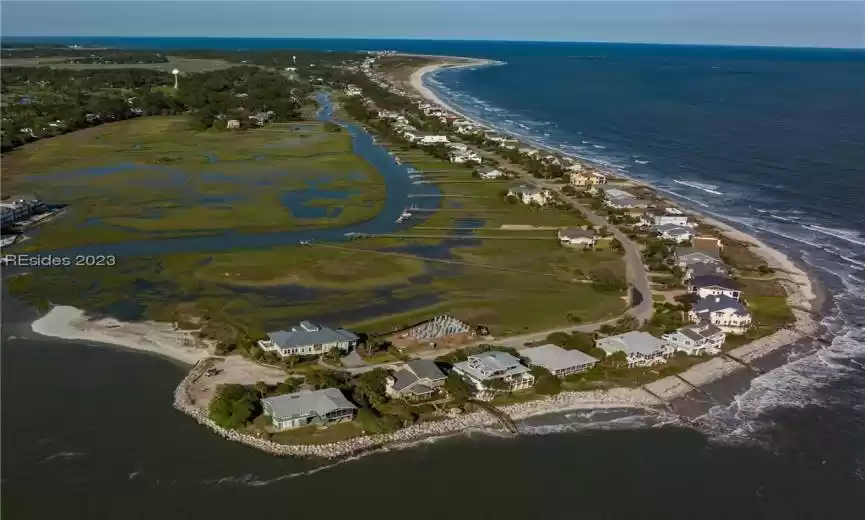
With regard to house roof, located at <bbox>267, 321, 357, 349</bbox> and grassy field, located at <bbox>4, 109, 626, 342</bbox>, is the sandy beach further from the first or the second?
house roof, located at <bbox>267, 321, 357, 349</bbox>

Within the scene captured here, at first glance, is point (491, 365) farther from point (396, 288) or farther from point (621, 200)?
point (621, 200)

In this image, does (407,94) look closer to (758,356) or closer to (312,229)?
→ (312,229)

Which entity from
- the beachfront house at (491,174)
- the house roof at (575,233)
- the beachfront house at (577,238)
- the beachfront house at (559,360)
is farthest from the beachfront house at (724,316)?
the beachfront house at (491,174)

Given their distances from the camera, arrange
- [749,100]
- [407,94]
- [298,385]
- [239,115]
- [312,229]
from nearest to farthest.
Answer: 1. [298,385]
2. [312,229]
3. [239,115]
4. [749,100]
5. [407,94]

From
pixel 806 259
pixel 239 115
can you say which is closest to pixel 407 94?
pixel 239 115

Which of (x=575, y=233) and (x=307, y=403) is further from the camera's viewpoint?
(x=575, y=233)

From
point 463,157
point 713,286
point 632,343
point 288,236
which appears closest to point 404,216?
point 288,236

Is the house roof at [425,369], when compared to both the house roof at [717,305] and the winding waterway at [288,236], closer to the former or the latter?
the house roof at [717,305]
